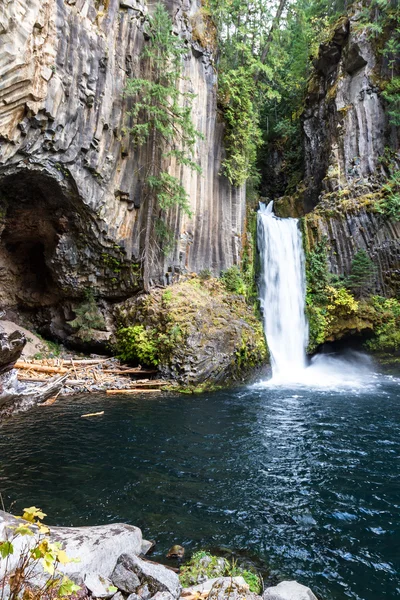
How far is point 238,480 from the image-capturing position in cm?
594

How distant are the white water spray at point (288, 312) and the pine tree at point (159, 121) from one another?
595 cm

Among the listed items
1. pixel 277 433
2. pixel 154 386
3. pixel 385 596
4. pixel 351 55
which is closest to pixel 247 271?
pixel 154 386

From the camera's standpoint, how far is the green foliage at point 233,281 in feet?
57.2

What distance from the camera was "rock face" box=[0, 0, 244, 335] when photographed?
9836 millimetres

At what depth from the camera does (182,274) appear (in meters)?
16.4

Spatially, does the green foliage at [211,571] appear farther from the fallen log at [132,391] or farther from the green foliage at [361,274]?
the green foliage at [361,274]

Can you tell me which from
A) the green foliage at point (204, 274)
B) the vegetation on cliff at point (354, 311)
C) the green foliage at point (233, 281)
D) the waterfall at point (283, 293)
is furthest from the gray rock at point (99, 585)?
the vegetation on cliff at point (354, 311)

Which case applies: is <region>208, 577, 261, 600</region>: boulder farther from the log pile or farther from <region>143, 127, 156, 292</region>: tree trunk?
<region>143, 127, 156, 292</region>: tree trunk

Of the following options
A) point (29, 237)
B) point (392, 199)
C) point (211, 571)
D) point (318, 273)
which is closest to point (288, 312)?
point (318, 273)

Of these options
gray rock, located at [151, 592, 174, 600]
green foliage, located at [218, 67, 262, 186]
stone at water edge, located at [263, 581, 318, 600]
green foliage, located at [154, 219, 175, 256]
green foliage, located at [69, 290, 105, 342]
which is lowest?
stone at water edge, located at [263, 581, 318, 600]

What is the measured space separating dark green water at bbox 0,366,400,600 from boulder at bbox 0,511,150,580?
0.61 meters

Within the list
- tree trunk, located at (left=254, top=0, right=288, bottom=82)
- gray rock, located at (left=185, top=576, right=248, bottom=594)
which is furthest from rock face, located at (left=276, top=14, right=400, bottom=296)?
gray rock, located at (left=185, top=576, right=248, bottom=594)

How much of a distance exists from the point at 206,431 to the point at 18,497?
13.7 ft

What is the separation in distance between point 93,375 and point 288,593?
10.7m
